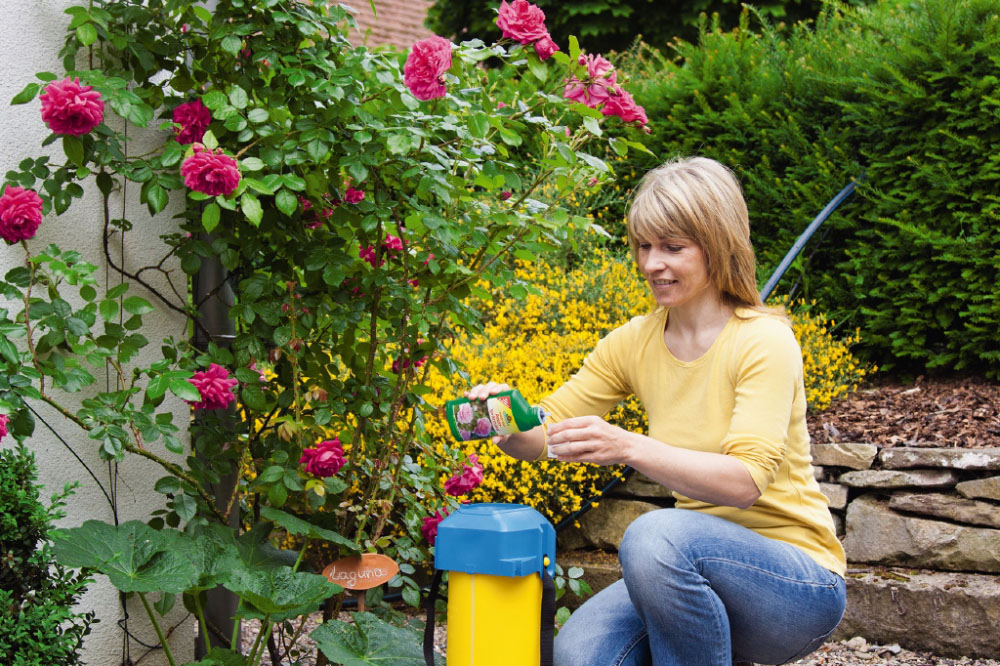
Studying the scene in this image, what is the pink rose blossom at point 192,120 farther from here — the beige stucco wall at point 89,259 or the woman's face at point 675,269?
the woman's face at point 675,269

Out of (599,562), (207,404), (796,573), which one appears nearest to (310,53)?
(207,404)

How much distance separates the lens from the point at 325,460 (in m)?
1.91

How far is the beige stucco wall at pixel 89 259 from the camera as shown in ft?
6.41

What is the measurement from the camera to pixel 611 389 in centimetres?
Answer: 220

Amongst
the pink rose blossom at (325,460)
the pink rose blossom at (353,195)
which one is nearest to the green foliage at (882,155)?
the pink rose blossom at (353,195)

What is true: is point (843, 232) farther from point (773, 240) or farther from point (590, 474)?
point (590, 474)

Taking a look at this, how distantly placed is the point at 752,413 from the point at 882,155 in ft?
8.80

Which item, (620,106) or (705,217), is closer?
(705,217)

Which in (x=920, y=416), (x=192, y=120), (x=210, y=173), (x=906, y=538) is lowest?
(x=906, y=538)

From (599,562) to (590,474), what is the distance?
0.34 m

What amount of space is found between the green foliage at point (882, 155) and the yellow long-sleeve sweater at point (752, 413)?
2.12 metres

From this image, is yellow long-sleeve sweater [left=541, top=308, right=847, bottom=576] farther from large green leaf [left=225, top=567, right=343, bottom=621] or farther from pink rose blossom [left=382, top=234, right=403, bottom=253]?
large green leaf [left=225, top=567, right=343, bottom=621]

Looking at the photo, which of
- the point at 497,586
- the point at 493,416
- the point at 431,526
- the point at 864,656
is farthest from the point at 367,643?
the point at 864,656

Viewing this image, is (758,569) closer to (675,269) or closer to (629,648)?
(629,648)
